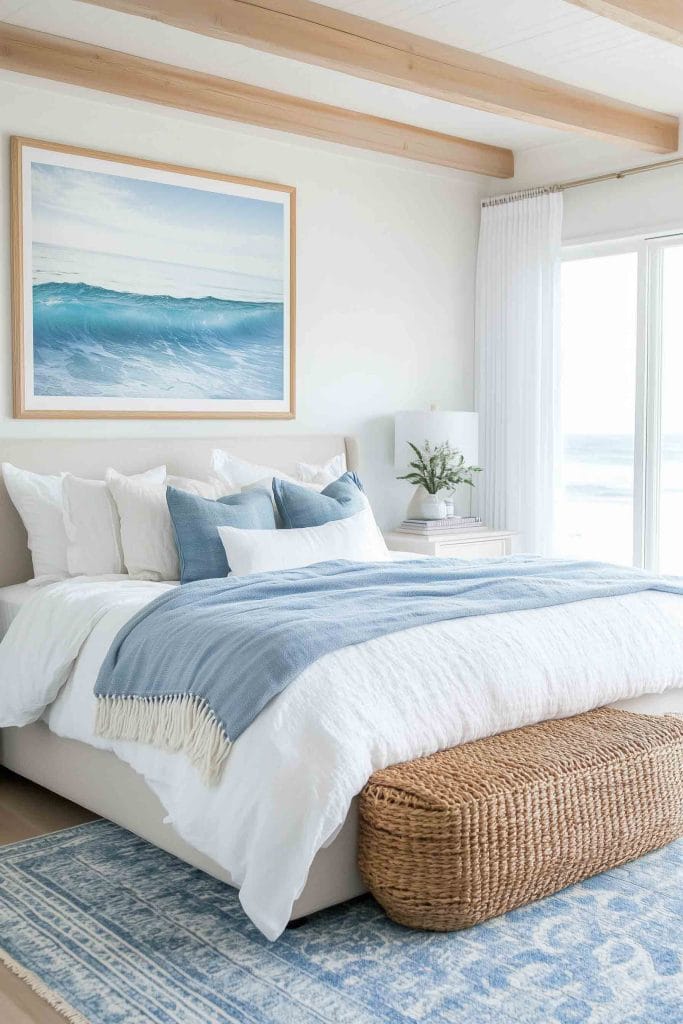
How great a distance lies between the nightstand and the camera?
17.3 ft

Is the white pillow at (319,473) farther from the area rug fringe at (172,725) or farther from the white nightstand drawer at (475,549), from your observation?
the area rug fringe at (172,725)

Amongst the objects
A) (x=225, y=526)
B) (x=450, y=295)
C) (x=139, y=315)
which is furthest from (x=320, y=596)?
(x=450, y=295)

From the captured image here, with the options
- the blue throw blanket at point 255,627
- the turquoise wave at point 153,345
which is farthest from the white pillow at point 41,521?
the blue throw blanket at point 255,627

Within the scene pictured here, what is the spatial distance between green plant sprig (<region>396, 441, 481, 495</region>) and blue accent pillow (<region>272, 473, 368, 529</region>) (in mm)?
1037

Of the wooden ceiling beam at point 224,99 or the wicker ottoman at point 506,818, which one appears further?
the wooden ceiling beam at point 224,99

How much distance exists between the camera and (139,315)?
4648 millimetres

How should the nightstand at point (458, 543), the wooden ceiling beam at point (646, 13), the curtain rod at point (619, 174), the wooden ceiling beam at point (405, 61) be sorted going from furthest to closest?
the nightstand at point (458, 543) < the curtain rod at point (619, 174) < the wooden ceiling beam at point (405, 61) < the wooden ceiling beam at point (646, 13)

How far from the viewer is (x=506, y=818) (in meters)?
2.62

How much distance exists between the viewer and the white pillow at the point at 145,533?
4.09 meters

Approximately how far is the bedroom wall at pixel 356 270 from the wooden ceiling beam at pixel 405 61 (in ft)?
3.78

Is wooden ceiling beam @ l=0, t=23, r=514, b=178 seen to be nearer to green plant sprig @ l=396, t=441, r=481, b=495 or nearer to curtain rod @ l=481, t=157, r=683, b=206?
curtain rod @ l=481, t=157, r=683, b=206

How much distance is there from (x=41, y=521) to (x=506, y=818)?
88.7 inches

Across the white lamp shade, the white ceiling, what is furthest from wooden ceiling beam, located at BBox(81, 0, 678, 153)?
the white lamp shade

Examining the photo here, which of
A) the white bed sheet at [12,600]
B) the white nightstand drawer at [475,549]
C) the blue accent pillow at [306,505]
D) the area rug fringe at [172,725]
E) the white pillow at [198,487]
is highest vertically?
the white pillow at [198,487]
